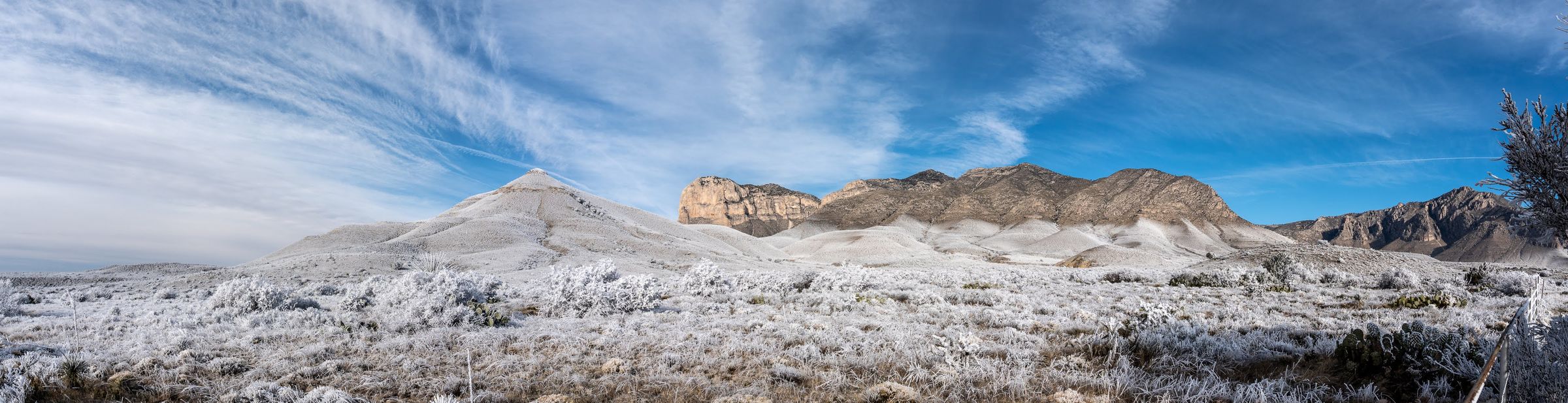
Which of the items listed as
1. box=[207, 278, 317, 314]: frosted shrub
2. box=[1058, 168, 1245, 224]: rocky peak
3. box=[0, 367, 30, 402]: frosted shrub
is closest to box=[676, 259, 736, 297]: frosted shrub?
box=[207, 278, 317, 314]: frosted shrub

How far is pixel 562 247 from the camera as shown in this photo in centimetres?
5181

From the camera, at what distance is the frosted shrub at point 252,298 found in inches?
477

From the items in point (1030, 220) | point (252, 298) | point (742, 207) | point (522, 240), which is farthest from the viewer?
point (742, 207)

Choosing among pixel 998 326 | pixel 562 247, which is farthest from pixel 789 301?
pixel 562 247

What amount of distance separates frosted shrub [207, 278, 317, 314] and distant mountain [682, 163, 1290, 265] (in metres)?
62.0

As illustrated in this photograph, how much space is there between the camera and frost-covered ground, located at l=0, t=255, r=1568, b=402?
226 inches

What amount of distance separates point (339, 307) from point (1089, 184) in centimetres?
17014

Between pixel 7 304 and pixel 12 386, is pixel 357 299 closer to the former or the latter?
pixel 12 386

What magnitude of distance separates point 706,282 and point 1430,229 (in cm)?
17539

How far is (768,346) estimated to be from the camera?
805 cm

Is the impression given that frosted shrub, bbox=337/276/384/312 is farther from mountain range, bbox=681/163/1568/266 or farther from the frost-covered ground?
mountain range, bbox=681/163/1568/266

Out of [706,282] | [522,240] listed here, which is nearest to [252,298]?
[706,282]

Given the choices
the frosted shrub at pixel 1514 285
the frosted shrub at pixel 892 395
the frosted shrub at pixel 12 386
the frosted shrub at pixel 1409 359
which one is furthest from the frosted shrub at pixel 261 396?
the frosted shrub at pixel 1514 285

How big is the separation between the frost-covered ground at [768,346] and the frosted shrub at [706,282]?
191 cm
